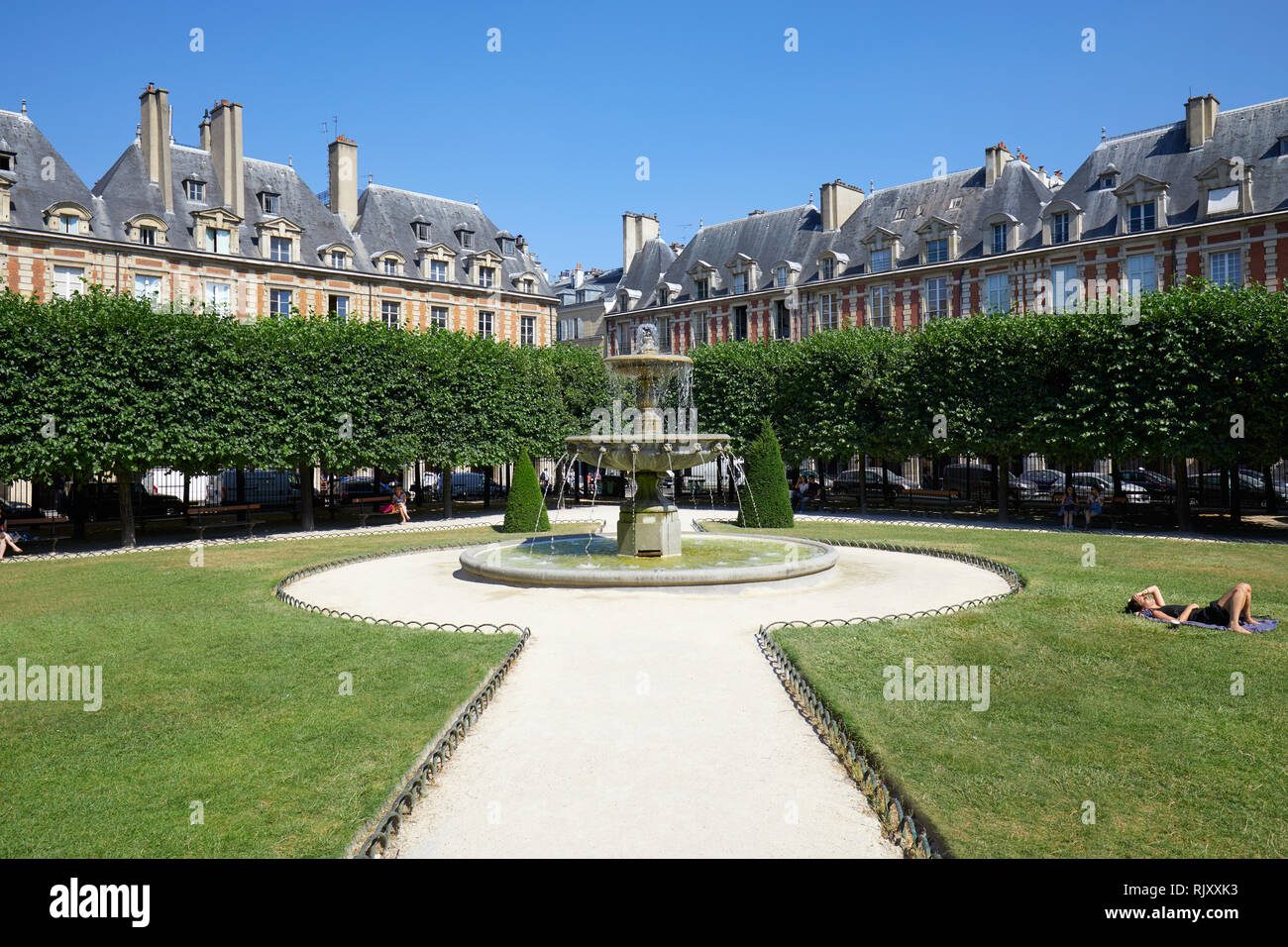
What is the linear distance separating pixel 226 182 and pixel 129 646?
3395cm

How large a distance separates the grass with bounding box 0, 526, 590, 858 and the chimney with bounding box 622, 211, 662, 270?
155 feet

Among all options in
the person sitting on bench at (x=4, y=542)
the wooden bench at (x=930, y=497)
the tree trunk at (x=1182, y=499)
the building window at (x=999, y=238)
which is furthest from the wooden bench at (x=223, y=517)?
the building window at (x=999, y=238)

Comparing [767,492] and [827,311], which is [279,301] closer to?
[767,492]

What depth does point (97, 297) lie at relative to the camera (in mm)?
20484

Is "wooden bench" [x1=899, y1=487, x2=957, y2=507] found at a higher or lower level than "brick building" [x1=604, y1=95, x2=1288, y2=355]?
lower

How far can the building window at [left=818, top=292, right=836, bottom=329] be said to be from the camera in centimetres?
4388

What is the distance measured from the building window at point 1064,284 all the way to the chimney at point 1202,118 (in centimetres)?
650

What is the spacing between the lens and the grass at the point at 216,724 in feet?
14.7

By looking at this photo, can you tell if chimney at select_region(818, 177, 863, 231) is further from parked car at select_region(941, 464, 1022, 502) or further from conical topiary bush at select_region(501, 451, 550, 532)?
conical topiary bush at select_region(501, 451, 550, 532)

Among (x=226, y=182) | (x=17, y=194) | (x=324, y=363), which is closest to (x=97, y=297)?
(x=324, y=363)

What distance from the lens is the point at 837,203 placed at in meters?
45.5

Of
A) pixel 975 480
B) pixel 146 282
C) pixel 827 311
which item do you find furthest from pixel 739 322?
pixel 146 282

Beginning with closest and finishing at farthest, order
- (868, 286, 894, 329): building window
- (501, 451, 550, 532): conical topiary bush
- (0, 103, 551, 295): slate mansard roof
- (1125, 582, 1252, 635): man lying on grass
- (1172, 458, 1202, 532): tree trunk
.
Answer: (1125, 582, 1252, 635): man lying on grass, (1172, 458, 1202, 532): tree trunk, (501, 451, 550, 532): conical topiary bush, (0, 103, 551, 295): slate mansard roof, (868, 286, 894, 329): building window

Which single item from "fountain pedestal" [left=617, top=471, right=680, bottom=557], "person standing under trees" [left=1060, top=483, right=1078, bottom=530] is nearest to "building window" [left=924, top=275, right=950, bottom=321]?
"person standing under trees" [left=1060, top=483, right=1078, bottom=530]
